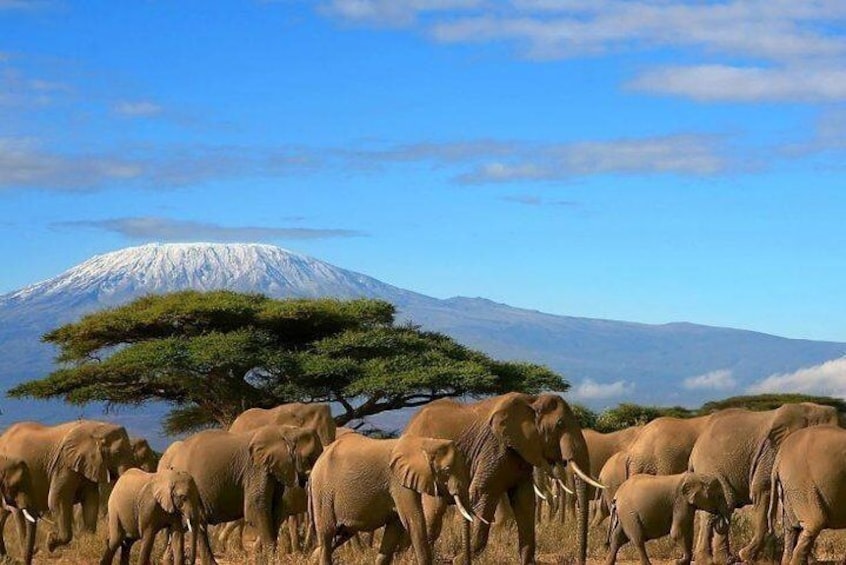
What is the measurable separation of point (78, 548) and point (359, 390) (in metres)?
20.4

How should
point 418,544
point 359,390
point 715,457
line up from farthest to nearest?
point 359,390 → point 715,457 → point 418,544

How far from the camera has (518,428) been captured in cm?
1808

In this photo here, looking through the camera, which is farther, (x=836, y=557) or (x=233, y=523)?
(x=233, y=523)

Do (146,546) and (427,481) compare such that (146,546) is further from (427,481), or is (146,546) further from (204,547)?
(427,481)

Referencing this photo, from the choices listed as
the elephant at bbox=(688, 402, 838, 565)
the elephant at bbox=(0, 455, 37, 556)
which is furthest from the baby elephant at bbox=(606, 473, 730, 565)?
the elephant at bbox=(0, 455, 37, 556)

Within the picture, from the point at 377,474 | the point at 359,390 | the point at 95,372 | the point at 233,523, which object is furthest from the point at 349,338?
the point at 377,474

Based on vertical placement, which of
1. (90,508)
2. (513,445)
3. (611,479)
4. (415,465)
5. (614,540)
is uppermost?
(513,445)

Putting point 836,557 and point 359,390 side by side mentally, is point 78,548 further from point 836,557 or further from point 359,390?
point 359,390

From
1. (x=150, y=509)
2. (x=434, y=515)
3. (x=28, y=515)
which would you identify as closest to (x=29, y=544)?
(x=28, y=515)

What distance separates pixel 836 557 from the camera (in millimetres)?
21297

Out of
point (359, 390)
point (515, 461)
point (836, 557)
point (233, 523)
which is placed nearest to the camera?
point (515, 461)

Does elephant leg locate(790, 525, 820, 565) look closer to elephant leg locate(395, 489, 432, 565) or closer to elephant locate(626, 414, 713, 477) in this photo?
elephant leg locate(395, 489, 432, 565)

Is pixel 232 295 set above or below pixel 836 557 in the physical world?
above

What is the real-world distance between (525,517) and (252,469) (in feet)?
10.4
